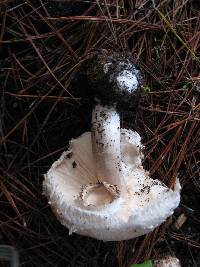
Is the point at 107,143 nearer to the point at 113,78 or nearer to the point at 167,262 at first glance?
the point at 113,78

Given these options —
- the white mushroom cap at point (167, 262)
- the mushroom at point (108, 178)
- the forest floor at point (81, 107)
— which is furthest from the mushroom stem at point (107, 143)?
the white mushroom cap at point (167, 262)

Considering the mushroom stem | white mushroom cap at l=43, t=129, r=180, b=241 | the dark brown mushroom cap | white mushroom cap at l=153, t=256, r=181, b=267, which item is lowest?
white mushroom cap at l=153, t=256, r=181, b=267

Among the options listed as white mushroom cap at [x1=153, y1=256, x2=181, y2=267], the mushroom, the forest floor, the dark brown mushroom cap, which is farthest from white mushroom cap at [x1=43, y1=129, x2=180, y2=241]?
white mushroom cap at [x1=153, y1=256, x2=181, y2=267]

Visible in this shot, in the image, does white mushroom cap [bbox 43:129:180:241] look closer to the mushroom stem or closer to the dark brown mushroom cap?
the mushroom stem

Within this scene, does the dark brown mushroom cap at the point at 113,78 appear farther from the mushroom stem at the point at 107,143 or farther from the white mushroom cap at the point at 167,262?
the white mushroom cap at the point at 167,262

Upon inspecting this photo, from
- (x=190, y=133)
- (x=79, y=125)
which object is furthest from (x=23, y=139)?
(x=190, y=133)

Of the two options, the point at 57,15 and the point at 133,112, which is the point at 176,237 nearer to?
the point at 133,112

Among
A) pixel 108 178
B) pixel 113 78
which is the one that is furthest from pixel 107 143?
pixel 113 78

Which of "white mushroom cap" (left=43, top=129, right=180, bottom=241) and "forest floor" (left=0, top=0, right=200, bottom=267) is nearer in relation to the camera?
"white mushroom cap" (left=43, top=129, right=180, bottom=241)
